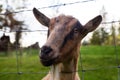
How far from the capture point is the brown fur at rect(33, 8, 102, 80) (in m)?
5.09

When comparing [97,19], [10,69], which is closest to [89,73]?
[10,69]

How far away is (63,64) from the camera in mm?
5707

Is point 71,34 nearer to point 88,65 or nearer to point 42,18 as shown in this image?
point 42,18

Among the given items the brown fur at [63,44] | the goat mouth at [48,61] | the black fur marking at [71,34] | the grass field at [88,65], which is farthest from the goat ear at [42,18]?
the grass field at [88,65]

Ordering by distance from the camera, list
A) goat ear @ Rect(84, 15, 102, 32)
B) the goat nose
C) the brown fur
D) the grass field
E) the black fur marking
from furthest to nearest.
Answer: the grass field
goat ear @ Rect(84, 15, 102, 32)
the black fur marking
the brown fur
the goat nose

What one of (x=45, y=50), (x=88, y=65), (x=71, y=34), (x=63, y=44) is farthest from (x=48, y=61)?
(x=88, y=65)

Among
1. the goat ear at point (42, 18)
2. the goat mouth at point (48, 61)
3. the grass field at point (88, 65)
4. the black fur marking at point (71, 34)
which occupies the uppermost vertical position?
the goat ear at point (42, 18)

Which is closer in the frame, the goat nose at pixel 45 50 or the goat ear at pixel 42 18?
the goat nose at pixel 45 50

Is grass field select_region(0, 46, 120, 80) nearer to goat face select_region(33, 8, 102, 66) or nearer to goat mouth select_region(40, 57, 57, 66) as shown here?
goat face select_region(33, 8, 102, 66)

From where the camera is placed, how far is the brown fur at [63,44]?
200 inches

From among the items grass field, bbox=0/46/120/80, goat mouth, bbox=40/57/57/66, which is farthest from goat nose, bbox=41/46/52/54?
grass field, bbox=0/46/120/80

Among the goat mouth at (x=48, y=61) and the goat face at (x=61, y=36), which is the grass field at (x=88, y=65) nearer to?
the goat face at (x=61, y=36)

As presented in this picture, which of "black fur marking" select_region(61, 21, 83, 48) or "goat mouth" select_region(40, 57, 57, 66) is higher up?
"black fur marking" select_region(61, 21, 83, 48)

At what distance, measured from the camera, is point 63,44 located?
5.31 metres
